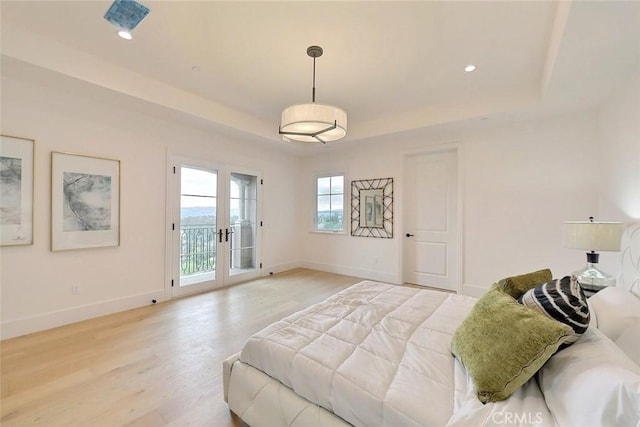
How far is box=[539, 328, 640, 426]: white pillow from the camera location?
0.74 m

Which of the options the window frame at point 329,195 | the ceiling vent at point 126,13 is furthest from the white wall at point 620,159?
the ceiling vent at point 126,13

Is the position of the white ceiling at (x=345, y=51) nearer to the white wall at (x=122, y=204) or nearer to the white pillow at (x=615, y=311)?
the white wall at (x=122, y=204)

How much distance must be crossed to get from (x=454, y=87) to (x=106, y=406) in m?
4.51

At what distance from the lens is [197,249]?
14.2 feet

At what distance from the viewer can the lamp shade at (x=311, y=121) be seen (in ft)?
7.54

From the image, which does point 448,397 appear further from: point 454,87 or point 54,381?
point 454,87

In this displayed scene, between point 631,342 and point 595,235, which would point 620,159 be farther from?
point 631,342

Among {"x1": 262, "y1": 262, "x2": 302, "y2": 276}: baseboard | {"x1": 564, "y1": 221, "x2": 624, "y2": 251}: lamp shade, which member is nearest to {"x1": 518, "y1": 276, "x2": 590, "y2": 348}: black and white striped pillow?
{"x1": 564, "y1": 221, "x2": 624, "y2": 251}: lamp shade

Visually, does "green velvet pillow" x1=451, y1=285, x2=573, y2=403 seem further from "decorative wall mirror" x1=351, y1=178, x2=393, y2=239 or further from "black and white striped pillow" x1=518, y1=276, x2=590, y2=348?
"decorative wall mirror" x1=351, y1=178, x2=393, y2=239

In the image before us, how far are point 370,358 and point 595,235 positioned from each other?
2261 millimetres

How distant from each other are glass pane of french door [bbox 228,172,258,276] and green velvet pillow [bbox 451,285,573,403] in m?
4.18

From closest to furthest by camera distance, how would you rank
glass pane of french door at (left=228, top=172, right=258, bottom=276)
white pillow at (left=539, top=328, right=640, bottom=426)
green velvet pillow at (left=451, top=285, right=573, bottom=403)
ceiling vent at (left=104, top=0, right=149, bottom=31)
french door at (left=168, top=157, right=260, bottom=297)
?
white pillow at (left=539, top=328, right=640, bottom=426) → green velvet pillow at (left=451, top=285, right=573, bottom=403) → ceiling vent at (left=104, top=0, right=149, bottom=31) → french door at (left=168, top=157, right=260, bottom=297) → glass pane of french door at (left=228, top=172, right=258, bottom=276)

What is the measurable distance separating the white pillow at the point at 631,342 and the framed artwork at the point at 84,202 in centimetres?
454

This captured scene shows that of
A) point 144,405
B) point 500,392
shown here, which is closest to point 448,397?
point 500,392
